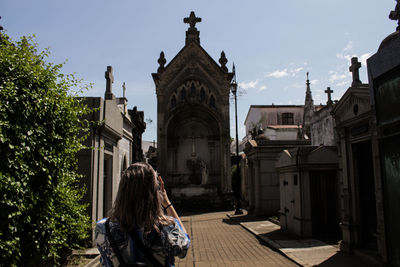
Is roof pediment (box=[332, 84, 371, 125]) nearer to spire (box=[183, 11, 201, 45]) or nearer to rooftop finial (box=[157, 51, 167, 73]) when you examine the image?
rooftop finial (box=[157, 51, 167, 73])

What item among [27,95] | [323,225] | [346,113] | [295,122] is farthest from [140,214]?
[295,122]

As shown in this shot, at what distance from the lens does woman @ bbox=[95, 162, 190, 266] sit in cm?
227

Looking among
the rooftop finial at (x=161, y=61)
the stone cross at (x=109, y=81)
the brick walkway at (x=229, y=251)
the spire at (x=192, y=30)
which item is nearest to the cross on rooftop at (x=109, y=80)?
the stone cross at (x=109, y=81)

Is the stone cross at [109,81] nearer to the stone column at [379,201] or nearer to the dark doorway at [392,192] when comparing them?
the stone column at [379,201]

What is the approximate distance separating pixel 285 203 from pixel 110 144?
20.9ft

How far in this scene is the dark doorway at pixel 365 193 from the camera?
7391mm

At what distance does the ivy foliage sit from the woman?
2.20 m

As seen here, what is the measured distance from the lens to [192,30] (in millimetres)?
26859

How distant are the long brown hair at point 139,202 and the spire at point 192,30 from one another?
2507cm

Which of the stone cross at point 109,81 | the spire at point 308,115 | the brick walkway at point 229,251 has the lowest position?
the brick walkway at point 229,251

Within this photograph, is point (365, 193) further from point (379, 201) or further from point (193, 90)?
point (193, 90)

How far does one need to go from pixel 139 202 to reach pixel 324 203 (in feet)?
30.7

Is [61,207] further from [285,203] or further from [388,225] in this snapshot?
[285,203]

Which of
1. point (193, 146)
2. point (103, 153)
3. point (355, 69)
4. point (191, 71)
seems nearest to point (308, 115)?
point (193, 146)
